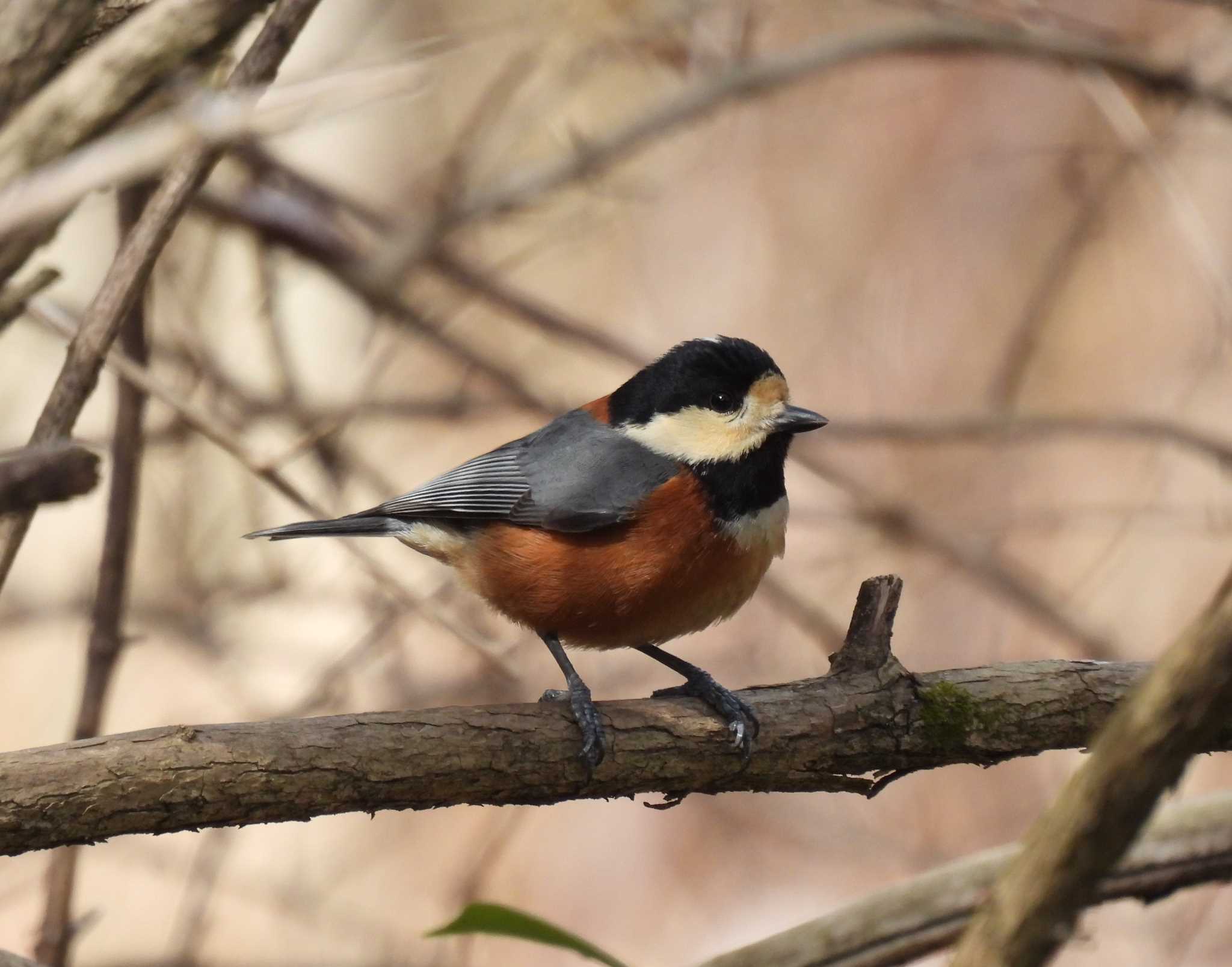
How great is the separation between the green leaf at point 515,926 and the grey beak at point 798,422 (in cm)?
173

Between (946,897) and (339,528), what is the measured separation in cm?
213

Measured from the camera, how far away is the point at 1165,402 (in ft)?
22.3

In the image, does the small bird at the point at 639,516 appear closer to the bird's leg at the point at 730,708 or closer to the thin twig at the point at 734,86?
the bird's leg at the point at 730,708

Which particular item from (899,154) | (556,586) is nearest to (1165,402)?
(899,154)

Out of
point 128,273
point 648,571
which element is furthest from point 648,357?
point 128,273

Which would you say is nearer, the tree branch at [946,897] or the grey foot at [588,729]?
the tree branch at [946,897]

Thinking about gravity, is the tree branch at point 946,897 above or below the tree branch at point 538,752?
below

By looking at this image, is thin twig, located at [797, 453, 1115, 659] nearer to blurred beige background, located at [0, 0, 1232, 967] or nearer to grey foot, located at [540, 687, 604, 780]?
blurred beige background, located at [0, 0, 1232, 967]

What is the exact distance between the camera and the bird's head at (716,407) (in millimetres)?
3617

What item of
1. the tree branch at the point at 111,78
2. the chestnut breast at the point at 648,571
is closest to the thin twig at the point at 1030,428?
the chestnut breast at the point at 648,571

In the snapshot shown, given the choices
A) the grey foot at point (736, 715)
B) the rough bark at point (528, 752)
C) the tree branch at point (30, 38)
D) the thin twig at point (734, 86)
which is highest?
the thin twig at point (734, 86)

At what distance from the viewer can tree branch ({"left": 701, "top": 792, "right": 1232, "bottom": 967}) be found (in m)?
2.18

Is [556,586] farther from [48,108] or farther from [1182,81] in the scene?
[1182,81]

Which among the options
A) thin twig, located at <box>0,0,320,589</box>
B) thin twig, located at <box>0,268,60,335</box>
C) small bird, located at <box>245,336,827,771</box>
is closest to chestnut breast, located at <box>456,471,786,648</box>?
small bird, located at <box>245,336,827,771</box>
